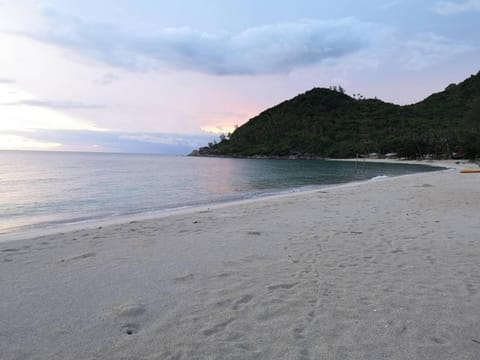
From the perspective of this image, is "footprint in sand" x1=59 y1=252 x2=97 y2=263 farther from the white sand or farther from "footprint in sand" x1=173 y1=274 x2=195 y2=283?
"footprint in sand" x1=173 y1=274 x2=195 y2=283

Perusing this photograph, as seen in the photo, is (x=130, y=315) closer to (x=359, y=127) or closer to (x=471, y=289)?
(x=471, y=289)

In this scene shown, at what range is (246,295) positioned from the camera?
441cm

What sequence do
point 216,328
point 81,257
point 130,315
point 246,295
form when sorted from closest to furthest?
point 216,328
point 130,315
point 246,295
point 81,257

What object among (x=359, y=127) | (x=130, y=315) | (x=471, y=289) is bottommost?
(x=471, y=289)

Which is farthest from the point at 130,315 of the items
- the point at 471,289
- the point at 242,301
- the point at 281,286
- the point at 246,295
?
the point at 471,289

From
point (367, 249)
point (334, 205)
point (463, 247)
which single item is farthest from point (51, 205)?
point (463, 247)

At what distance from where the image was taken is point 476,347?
3090mm

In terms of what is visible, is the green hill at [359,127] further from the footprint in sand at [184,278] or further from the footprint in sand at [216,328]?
the footprint in sand at [216,328]

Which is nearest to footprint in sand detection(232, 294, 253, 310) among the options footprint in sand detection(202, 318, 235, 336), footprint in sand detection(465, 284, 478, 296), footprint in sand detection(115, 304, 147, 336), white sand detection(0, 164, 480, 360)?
white sand detection(0, 164, 480, 360)

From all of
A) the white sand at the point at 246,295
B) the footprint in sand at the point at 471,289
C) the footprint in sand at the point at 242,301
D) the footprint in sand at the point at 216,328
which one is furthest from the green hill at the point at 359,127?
the footprint in sand at the point at 216,328

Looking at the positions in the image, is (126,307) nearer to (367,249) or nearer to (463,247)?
(367,249)

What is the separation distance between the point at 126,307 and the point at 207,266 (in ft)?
6.21

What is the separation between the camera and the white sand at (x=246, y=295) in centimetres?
318

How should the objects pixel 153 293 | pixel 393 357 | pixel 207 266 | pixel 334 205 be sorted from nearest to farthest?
1. pixel 393 357
2. pixel 153 293
3. pixel 207 266
4. pixel 334 205
